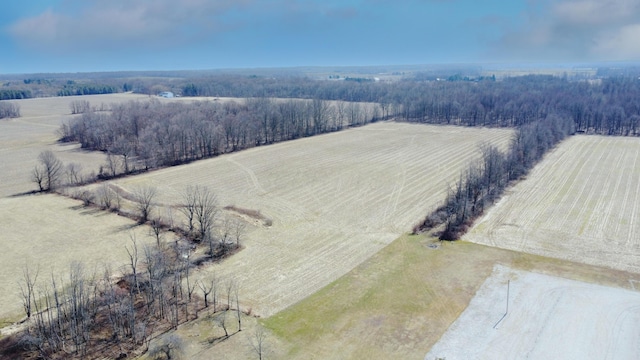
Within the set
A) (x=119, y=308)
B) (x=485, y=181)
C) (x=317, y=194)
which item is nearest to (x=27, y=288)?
(x=119, y=308)

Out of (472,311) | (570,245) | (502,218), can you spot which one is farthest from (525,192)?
(472,311)

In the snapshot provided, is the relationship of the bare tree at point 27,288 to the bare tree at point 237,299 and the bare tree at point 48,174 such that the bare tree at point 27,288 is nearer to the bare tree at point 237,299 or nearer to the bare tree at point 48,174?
the bare tree at point 237,299

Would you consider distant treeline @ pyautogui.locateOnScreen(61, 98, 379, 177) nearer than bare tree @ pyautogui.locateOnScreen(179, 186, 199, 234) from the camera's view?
No

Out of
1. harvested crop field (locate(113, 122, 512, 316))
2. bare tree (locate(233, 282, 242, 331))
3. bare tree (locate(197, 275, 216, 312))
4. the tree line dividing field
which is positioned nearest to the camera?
bare tree (locate(233, 282, 242, 331))

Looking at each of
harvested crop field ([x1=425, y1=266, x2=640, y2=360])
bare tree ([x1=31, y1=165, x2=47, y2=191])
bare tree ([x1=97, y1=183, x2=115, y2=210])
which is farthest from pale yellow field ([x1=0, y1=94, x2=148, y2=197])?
harvested crop field ([x1=425, y1=266, x2=640, y2=360])

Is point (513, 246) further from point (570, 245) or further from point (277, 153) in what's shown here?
point (277, 153)

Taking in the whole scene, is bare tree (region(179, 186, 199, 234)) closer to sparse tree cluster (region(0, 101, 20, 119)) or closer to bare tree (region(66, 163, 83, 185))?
bare tree (region(66, 163, 83, 185))
